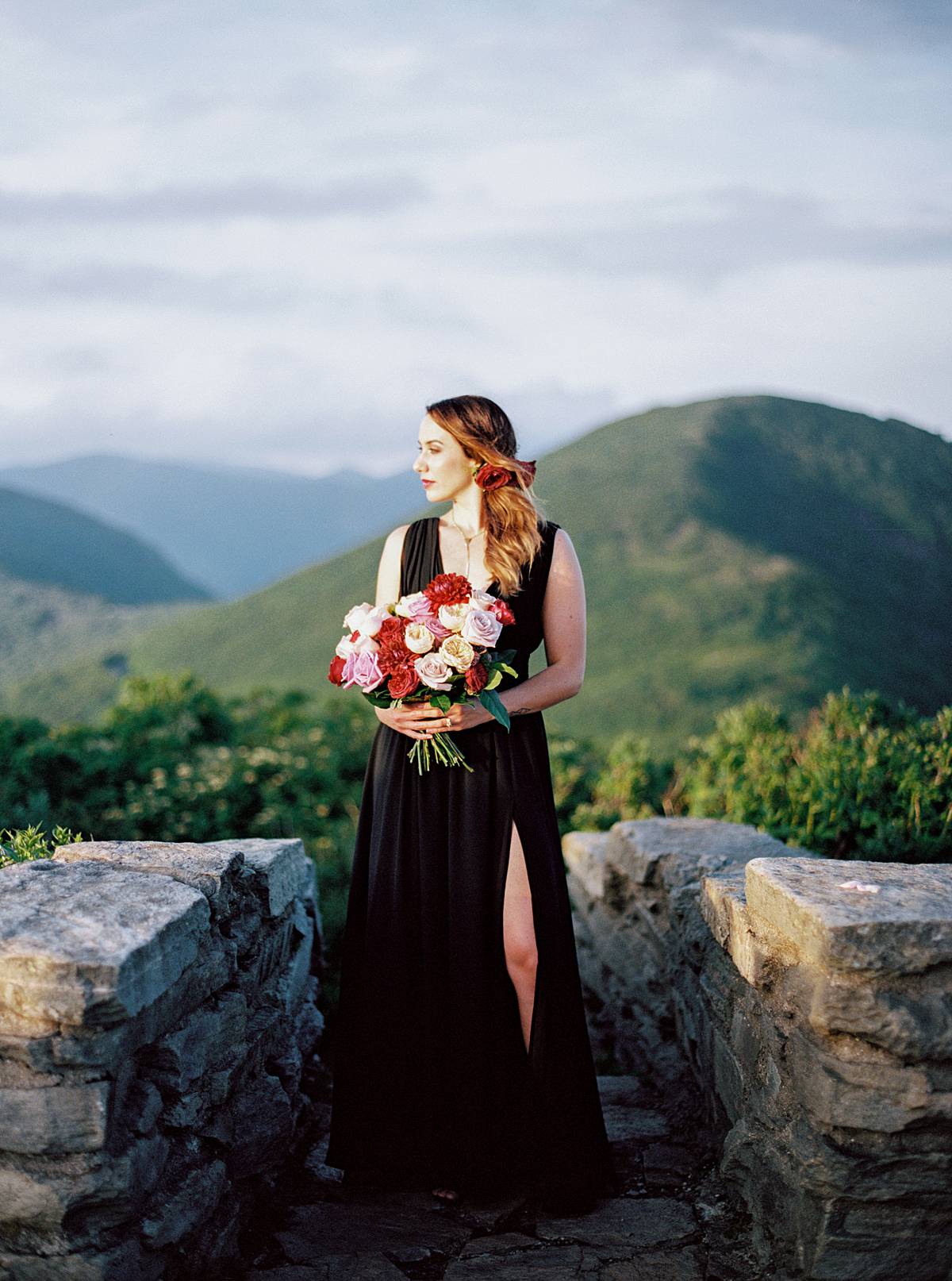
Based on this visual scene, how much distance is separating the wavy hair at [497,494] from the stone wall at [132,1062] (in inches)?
57.2

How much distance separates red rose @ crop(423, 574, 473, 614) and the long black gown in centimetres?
36

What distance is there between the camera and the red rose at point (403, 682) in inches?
150

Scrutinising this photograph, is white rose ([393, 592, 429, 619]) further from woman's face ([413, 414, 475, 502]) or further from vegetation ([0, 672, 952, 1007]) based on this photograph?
vegetation ([0, 672, 952, 1007])

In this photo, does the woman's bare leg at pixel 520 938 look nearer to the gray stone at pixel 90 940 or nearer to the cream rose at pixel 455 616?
the cream rose at pixel 455 616

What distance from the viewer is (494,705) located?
3848mm

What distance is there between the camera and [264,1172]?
379 centimetres

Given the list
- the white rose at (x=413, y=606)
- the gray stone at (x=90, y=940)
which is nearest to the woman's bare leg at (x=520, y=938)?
the white rose at (x=413, y=606)

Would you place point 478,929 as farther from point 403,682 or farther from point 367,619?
Answer: point 367,619

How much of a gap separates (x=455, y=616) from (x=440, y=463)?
77 centimetres

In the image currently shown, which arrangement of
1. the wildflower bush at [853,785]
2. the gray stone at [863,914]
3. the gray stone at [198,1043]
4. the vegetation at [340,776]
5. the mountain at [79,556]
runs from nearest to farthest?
the gray stone at [863,914] → the gray stone at [198,1043] → the wildflower bush at [853,785] → the vegetation at [340,776] → the mountain at [79,556]

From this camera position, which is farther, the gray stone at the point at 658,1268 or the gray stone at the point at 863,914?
the gray stone at the point at 658,1268

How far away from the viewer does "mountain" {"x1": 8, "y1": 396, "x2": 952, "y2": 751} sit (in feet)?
53.9

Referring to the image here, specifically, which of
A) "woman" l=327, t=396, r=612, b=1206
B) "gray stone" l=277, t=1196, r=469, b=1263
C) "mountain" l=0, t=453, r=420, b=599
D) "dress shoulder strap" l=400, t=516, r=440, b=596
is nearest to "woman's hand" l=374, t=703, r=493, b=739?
"woman" l=327, t=396, r=612, b=1206

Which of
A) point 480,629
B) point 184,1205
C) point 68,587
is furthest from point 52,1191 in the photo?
point 68,587
